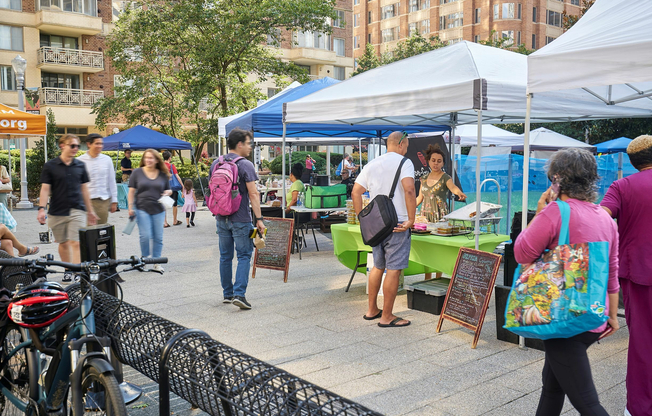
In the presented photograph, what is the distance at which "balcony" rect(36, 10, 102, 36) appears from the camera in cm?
3344

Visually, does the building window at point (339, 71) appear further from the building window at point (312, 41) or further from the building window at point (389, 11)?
the building window at point (389, 11)

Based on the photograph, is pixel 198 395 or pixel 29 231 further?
pixel 29 231

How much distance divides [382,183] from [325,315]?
157 cm

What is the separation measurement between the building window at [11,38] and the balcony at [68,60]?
4.09 ft

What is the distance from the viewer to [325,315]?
6.11 m

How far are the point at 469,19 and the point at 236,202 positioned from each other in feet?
195

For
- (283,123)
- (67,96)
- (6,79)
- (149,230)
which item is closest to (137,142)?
(149,230)

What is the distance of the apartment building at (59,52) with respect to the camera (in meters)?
33.6

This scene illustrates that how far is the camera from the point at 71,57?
34.5 metres

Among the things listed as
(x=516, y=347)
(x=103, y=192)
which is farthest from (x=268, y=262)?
(x=516, y=347)

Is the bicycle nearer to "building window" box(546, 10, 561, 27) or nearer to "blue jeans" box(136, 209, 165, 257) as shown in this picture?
"blue jeans" box(136, 209, 165, 257)

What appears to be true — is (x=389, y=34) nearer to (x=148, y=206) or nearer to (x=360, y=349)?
(x=148, y=206)

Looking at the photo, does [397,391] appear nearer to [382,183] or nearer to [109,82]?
[382,183]

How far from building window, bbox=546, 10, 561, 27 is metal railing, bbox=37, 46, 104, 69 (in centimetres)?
4542
